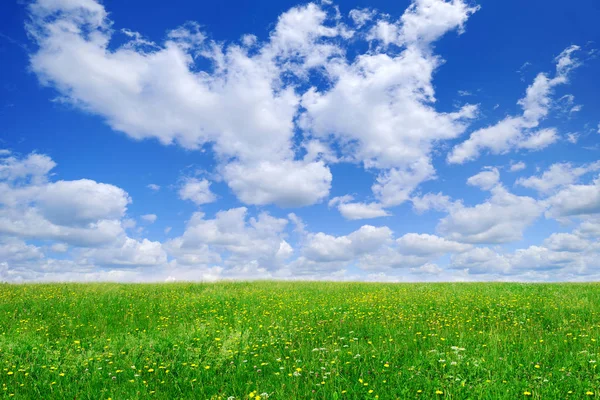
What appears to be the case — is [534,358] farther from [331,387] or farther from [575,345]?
[331,387]

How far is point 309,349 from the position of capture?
9.84 m

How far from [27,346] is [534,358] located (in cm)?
1212

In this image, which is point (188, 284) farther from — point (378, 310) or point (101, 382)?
point (101, 382)

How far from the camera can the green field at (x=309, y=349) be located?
746 cm

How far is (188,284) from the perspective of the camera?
24.6 meters

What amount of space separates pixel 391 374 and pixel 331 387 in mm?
1363

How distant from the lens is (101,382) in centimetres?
841

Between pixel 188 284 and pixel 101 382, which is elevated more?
pixel 188 284

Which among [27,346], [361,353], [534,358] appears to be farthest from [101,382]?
[534,358]

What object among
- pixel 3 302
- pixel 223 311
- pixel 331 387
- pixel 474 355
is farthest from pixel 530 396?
pixel 3 302

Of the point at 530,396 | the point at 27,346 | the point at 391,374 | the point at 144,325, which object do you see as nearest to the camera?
the point at 530,396

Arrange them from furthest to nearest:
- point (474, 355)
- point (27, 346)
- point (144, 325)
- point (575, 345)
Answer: point (144, 325)
point (27, 346)
point (575, 345)
point (474, 355)

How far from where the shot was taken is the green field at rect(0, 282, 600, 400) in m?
7.46

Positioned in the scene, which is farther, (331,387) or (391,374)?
(391,374)
